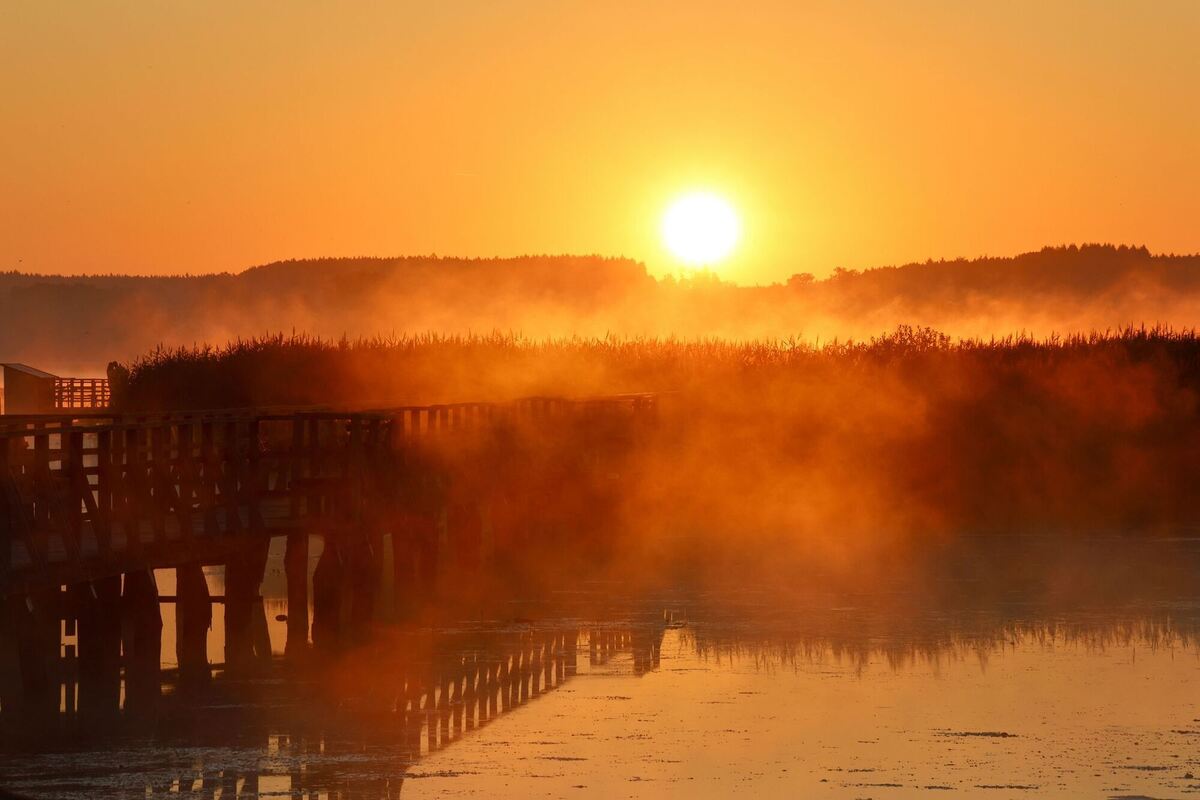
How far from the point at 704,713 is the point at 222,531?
6.57 meters

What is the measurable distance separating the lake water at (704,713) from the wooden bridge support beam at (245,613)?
1.14 metres

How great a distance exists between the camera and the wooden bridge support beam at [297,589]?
86.6 ft

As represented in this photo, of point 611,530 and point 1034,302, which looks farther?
point 1034,302

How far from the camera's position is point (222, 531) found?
2459 centimetres

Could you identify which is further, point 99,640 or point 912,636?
point 912,636

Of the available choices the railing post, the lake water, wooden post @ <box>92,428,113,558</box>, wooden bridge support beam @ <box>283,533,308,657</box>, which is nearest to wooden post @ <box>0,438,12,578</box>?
the railing post

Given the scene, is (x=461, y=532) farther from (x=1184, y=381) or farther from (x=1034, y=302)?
(x=1034, y=302)

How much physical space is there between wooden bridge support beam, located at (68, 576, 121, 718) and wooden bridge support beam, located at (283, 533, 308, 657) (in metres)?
3.08

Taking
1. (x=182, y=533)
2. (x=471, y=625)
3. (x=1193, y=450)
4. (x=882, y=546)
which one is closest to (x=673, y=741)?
(x=182, y=533)

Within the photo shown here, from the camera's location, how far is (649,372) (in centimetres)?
5344

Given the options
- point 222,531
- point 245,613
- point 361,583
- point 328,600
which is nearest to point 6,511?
point 222,531

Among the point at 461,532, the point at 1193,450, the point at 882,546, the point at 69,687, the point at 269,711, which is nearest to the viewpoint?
the point at 269,711

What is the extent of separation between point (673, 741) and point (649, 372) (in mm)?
34602

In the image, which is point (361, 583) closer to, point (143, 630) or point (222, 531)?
point (222, 531)
